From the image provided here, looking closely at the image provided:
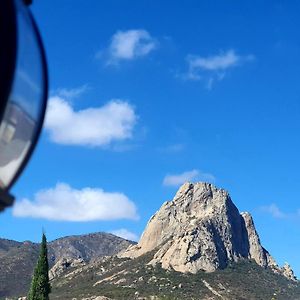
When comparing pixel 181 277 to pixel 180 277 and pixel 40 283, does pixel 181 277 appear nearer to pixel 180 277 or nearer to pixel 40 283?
pixel 180 277

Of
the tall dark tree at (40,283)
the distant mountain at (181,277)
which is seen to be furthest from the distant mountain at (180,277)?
the tall dark tree at (40,283)

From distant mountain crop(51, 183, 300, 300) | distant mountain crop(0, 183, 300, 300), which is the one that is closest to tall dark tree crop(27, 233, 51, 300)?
distant mountain crop(0, 183, 300, 300)

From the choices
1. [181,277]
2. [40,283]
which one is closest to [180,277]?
[181,277]

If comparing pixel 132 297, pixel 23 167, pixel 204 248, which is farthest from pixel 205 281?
pixel 23 167

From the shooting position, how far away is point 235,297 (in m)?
157

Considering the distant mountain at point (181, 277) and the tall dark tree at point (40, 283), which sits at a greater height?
the distant mountain at point (181, 277)

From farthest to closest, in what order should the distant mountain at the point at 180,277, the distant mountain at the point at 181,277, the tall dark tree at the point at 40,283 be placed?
the distant mountain at the point at 181,277, the distant mountain at the point at 180,277, the tall dark tree at the point at 40,283

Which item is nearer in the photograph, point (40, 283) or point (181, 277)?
point (40, 283)

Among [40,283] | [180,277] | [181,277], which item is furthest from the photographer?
[180,277]

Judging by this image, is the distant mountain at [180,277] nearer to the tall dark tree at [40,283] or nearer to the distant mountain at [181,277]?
the distant mountain at [181,277]

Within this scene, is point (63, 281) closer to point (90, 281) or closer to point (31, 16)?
point (90, 281)

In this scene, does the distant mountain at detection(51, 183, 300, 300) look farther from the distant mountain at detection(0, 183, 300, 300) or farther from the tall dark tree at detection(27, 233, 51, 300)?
the tall dark tree at detection(27, 233, 51, 300)

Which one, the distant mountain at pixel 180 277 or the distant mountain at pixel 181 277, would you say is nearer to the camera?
the distant mountain at pixel 180 277

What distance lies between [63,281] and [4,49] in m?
188
